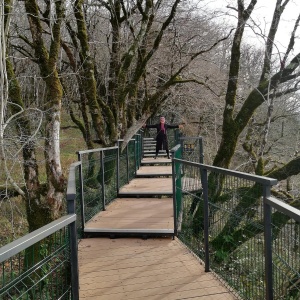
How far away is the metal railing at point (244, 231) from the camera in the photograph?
8.94 feet

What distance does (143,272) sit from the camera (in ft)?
14.4

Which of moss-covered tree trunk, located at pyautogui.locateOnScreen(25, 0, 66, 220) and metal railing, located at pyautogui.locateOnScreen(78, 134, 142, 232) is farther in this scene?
moss-covered tree trunk, located at pyautogui.locateOnScreen(25, 0, 66, 220)

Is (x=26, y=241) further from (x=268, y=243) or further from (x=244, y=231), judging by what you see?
(x=244, y=231)

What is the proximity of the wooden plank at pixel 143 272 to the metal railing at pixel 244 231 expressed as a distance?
234 millimetres

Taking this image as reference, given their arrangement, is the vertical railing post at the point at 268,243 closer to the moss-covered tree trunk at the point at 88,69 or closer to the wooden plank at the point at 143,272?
the wooden plank at the point at 143,272

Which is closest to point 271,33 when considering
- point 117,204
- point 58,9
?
point 58,9

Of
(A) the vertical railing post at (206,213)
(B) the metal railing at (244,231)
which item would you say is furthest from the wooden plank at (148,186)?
(A) the vertical railing post at (206,213)

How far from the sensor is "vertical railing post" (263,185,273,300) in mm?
2824

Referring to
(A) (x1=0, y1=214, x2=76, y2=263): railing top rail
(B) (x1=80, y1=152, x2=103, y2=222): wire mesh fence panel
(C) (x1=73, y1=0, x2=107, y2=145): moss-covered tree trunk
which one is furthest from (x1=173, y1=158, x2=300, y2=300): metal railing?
(C) (x1=73, y1=0, x2=107, y2=145): moss-covered tree trunk

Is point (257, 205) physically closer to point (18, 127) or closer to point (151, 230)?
point (151, 230)

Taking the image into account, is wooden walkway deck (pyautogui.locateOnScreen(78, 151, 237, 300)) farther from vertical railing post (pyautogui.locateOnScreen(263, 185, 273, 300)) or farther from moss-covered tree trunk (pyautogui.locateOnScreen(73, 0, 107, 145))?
moss-covered tree trunk (pyautogui.locateOnScreen(73, 0, 107, 145))

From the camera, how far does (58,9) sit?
841 centimetres

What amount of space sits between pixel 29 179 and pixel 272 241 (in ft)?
19.9

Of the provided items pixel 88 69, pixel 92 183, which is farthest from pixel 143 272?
pixel 88 69
